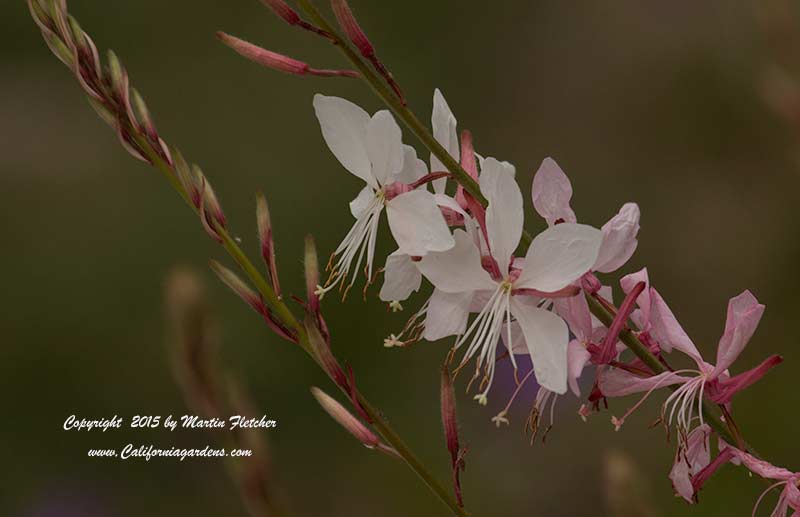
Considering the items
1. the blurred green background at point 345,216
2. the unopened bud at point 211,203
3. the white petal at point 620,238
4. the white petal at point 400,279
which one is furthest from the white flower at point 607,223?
the blurred green background at point 345,216

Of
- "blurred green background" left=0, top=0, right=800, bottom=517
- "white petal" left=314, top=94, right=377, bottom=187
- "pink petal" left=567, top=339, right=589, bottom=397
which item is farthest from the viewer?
"blurred green background" left=0, top=0, right=800, bottom=517

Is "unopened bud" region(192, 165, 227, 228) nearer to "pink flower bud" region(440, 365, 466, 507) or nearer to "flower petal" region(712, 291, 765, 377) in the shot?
"pink flower bud" region(440, 365, 466, 507)

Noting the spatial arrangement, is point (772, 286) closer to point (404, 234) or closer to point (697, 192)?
point (697, 192)

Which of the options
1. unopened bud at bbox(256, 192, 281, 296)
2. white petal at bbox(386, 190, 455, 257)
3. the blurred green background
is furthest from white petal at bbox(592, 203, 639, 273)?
the blurred green background

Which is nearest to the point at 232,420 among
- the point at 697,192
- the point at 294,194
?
the point at 294,194

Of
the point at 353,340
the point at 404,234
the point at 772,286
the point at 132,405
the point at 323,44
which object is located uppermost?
the point at 404,234

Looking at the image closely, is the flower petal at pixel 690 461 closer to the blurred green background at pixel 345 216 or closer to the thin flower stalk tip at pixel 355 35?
the thin flower stalk tip at pixel 355 35
